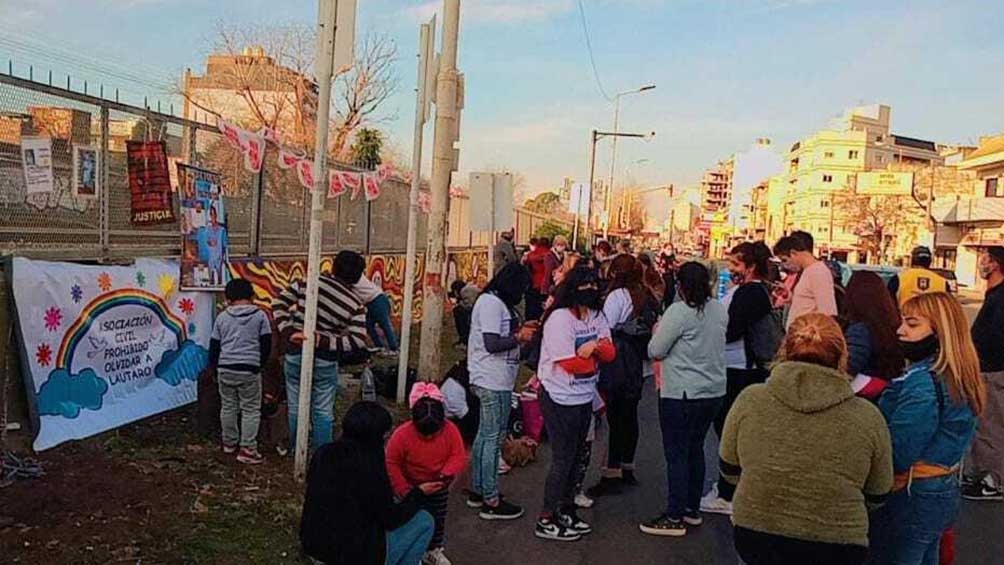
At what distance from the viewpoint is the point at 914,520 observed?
13.1 ft

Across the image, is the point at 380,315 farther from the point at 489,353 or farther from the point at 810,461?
the point at 810,461

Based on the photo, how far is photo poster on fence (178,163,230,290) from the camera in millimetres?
8492

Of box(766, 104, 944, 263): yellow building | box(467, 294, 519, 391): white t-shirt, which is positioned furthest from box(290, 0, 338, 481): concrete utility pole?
box(766, 104, 944, 263): yellow building

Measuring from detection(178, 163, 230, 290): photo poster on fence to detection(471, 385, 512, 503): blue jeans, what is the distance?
3538mm

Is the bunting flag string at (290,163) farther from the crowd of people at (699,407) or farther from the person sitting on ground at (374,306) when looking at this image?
the crowd of people at (699,407)

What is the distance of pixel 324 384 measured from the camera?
695cm

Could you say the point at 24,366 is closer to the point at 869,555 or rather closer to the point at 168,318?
the point at 168,318

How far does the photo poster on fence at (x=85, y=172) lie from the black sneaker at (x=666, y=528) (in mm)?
5047

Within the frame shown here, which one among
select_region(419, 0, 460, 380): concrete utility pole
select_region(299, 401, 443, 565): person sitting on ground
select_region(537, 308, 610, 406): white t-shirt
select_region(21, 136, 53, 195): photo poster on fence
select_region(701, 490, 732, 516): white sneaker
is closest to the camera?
select_region(299, 401, 443, 565): person sitting on ground

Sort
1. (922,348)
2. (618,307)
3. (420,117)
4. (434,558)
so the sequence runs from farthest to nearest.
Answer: (420,117), (618,307), (434,558), (922,348)

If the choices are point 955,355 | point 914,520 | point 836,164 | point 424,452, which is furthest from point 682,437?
point 836,164

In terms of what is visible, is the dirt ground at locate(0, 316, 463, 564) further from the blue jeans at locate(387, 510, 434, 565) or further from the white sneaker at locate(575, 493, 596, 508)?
the white sneaker at locate(575, 493, 596, 508)

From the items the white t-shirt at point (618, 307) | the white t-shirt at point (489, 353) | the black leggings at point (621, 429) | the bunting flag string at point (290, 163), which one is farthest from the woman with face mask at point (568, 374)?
the bunting flag string at point (290, 163)

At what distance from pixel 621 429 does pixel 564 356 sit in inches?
65.6
